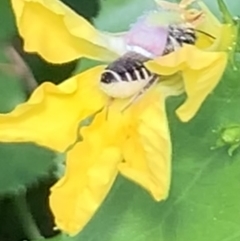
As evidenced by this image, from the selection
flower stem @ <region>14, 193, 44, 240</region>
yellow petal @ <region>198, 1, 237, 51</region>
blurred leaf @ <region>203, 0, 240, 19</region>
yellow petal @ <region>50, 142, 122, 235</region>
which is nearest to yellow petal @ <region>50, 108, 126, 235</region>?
yellow petal @ <region>50, 142, 122, 235</region>

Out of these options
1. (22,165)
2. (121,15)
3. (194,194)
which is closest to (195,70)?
(194,194)

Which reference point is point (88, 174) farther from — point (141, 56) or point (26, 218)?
point (26, 218)

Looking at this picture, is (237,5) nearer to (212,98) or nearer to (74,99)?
(212,98)

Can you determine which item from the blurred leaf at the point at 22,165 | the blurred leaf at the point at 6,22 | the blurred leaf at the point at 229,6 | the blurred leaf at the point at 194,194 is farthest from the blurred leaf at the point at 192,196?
the blurred leaf at the point at 6,22

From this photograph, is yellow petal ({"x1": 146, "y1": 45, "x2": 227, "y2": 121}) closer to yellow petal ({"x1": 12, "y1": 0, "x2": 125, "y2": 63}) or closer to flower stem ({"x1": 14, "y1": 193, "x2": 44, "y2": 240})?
yellow petal ({"x1": 12, "y1": 0, "x2": 125, "y2": 63})

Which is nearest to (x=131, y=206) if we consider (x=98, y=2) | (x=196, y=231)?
(x=196, y=231)

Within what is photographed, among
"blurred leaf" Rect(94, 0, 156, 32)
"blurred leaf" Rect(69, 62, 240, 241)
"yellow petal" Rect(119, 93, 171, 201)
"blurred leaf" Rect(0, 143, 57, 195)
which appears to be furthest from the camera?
"blurred leaf" Rect(0, 143, 57, 195)
